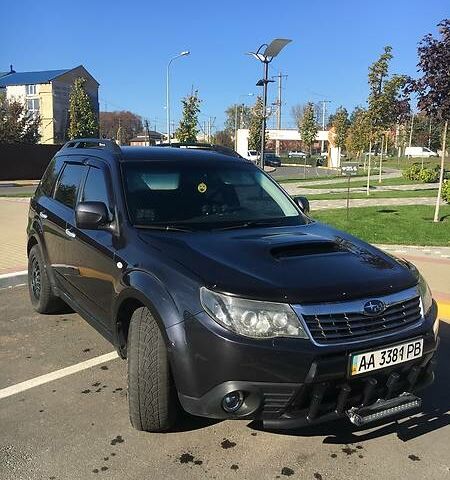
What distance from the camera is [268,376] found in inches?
110

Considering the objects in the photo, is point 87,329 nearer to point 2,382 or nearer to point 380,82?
point 2,382

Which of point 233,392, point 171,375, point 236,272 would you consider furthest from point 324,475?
point 236,272

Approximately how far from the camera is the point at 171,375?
3111 mm

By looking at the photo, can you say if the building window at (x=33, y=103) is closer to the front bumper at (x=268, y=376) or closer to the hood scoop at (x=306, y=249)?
the hood scoop at (x=306, y=249)

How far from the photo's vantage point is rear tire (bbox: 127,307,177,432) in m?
3.12

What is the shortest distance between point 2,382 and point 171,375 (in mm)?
1804

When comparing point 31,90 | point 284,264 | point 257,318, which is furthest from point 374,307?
point 31,90

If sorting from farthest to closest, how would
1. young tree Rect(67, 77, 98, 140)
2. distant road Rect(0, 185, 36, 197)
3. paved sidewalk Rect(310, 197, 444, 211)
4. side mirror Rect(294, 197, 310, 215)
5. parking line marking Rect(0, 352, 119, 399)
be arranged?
young tree Rect(67, 77, 98, 140) → distant road Rect(0, 185, 36, 197) → paved sidewalk Rect(310, 197, 444, 211) → side mirror Rect(294, 197, 310, 215) → parking line marking Rect(0, 352, 119, 399)

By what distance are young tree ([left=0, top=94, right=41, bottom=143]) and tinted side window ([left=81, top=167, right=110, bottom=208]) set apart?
4785cm

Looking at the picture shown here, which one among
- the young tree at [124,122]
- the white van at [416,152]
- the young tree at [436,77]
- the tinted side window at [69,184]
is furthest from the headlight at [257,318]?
the young tree at [124,122]

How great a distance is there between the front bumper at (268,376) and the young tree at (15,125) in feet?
164

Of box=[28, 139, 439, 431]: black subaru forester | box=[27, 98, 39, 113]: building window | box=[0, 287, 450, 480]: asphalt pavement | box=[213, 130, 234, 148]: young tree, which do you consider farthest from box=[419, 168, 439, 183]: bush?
box=[27, 98, 39, 113]: building window

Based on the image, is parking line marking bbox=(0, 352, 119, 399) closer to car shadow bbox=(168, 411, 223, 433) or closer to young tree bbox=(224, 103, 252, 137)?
car shadow bbox=(168, 411, 223, 433)

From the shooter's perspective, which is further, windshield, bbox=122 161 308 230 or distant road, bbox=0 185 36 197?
distant road, bbox=0 185 36 197
